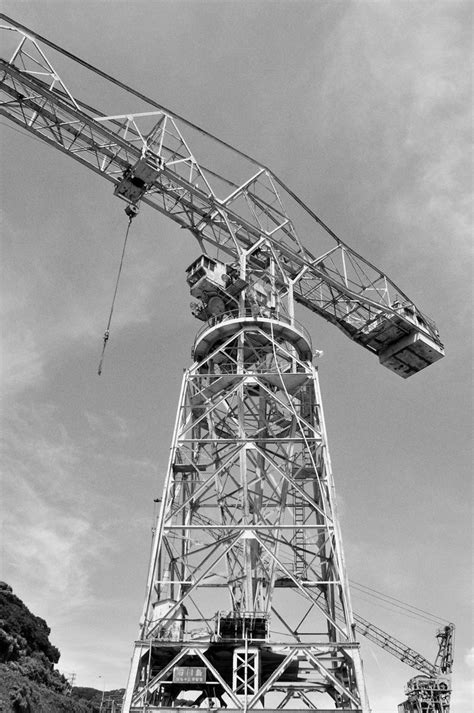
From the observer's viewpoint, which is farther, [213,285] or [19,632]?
[19,632]

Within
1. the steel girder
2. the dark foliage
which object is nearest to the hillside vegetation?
the dark foliage

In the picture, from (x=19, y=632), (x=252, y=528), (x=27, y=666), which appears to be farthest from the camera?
(x=19, y=632)

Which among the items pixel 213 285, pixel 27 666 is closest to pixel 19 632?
pixel 27 666

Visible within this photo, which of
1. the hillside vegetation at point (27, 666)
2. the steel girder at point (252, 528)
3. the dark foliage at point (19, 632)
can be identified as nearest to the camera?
the steel girder at point (252, 528)

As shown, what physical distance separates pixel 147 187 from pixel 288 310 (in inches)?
314

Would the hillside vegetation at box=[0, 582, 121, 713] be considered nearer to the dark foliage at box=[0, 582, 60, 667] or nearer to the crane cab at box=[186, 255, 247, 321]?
the dark foliage at box=[0, 582, 60, 667]

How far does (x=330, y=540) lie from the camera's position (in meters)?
16.3

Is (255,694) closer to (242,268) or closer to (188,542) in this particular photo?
(188,542)

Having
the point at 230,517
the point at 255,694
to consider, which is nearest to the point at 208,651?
the point at 255,694

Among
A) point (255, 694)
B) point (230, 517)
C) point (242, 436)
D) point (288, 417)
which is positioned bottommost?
point (255, 694)

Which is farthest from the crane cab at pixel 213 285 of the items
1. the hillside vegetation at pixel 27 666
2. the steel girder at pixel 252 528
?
the hillside vegetation at pixel 27 666

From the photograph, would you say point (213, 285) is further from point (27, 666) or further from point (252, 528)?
point (27, 666)

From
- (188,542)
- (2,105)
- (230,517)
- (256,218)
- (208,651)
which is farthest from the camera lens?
(256,218)

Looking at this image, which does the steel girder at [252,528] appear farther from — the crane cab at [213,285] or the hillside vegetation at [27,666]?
the hillside vegetation at [27,666]
